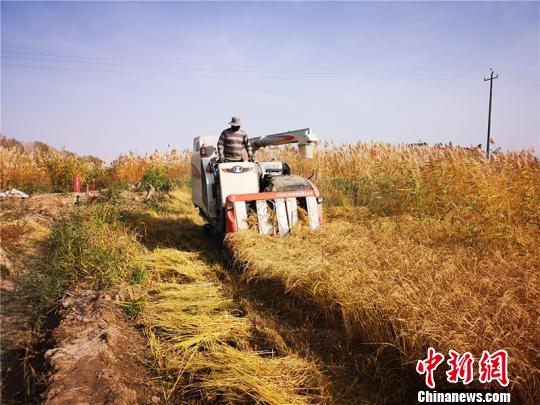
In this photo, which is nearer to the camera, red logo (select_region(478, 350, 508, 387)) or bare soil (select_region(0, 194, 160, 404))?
red logo (select_region(478, 350, 508, 387))

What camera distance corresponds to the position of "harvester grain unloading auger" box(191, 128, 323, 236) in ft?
17.4

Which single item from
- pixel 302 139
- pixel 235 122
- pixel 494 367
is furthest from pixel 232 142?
pixel 494 367

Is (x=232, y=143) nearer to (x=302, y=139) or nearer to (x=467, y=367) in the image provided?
(x=302, y=139)

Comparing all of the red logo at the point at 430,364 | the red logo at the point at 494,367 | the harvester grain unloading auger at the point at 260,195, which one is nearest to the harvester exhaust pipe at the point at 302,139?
the harvester grain unloading auger at the point at 260,195

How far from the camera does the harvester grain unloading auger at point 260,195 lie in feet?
17.4

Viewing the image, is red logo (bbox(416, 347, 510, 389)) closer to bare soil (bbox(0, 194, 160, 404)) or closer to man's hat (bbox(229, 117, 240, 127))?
bare soil (bbox(0, 194, 160, 404))

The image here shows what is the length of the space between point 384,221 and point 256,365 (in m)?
4.06

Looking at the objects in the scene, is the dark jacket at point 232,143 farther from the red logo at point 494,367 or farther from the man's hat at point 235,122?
the red logo at point 494,367

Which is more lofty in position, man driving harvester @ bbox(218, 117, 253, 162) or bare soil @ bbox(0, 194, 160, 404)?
man driving harvester @ bbox(218, 117, 253, 162)

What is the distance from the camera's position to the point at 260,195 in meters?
5.33

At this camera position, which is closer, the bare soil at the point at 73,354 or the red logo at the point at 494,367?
the red logo at the point at 494,367

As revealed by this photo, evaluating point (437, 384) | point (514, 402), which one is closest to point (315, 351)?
point (437, 384)

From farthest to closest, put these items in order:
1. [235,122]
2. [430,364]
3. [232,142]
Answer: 1. [232,142]
2. [235,122]
3. [430,364]

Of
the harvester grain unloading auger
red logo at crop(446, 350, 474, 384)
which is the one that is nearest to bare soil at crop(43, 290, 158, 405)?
red logo at crop(446, 350, 474, 384)
